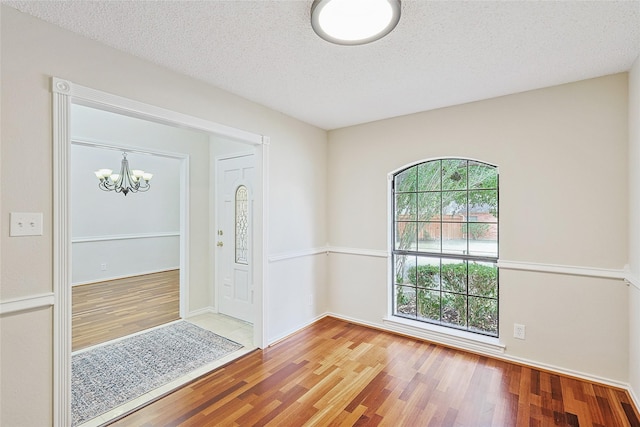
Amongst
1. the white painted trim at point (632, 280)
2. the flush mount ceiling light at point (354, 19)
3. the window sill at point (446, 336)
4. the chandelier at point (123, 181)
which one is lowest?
the window sill at point (446, 336)

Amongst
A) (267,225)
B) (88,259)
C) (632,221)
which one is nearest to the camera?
(632,221)

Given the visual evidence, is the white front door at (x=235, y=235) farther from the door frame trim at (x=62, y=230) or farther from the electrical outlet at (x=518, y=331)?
the electrical outlet at (x=518, y=331)

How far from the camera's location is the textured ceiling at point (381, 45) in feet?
5.41

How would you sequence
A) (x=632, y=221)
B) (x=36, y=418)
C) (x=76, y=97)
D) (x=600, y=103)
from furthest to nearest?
1. (x=600, y=103)
2. (x=632, y=221)
3. (x=76, y=97)
4. (x=36, y=418)

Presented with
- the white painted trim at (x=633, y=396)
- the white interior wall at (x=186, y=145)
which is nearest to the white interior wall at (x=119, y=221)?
the white interior wall at (x=186, y=145)

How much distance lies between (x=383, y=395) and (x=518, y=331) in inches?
59.2

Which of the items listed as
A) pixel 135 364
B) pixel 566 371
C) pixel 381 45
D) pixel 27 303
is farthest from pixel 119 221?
pixel 566 371

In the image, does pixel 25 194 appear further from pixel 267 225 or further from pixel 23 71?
pixel 267 225

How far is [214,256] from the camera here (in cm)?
428

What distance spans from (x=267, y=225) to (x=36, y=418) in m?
2.15

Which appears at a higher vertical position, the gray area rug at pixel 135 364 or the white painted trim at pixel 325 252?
the white painted trim at pixel 325 252

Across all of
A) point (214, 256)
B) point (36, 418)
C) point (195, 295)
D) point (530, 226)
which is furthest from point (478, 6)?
point (195, 295)

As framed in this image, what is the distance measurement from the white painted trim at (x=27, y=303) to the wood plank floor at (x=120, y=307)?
5.78 ft

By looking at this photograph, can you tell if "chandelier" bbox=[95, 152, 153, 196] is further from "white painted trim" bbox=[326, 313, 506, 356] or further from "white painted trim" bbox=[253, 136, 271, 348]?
"white painted trim" bbox=[326, 313, 506, 356]
